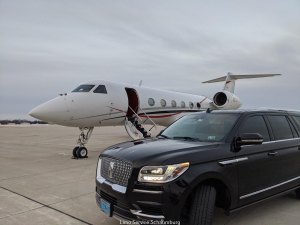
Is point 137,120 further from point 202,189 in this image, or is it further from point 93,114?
point 202,189

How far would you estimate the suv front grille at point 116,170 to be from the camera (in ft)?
9.76

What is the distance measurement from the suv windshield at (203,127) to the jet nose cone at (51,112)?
226 inches

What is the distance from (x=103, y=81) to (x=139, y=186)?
8.58 m

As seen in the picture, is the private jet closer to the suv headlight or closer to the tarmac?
the tarmac

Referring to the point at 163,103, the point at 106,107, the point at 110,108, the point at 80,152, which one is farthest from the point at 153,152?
the point at 163,103

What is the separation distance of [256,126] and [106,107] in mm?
7370

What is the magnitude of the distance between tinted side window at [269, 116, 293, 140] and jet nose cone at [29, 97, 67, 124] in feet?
23.7

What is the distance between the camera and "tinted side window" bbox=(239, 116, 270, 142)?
3785 mm

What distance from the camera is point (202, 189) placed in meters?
2.91

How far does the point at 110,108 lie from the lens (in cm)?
1053

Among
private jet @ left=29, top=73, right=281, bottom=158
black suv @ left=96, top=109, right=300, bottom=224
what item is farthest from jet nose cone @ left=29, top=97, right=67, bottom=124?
black suv @ left=96, top=109, right=300, bottom=224

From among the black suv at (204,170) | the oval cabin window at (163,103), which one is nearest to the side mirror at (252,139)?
the black suv at (204,170)

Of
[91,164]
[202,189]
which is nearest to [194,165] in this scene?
[202,189]

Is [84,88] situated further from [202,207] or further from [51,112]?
[202,207]
